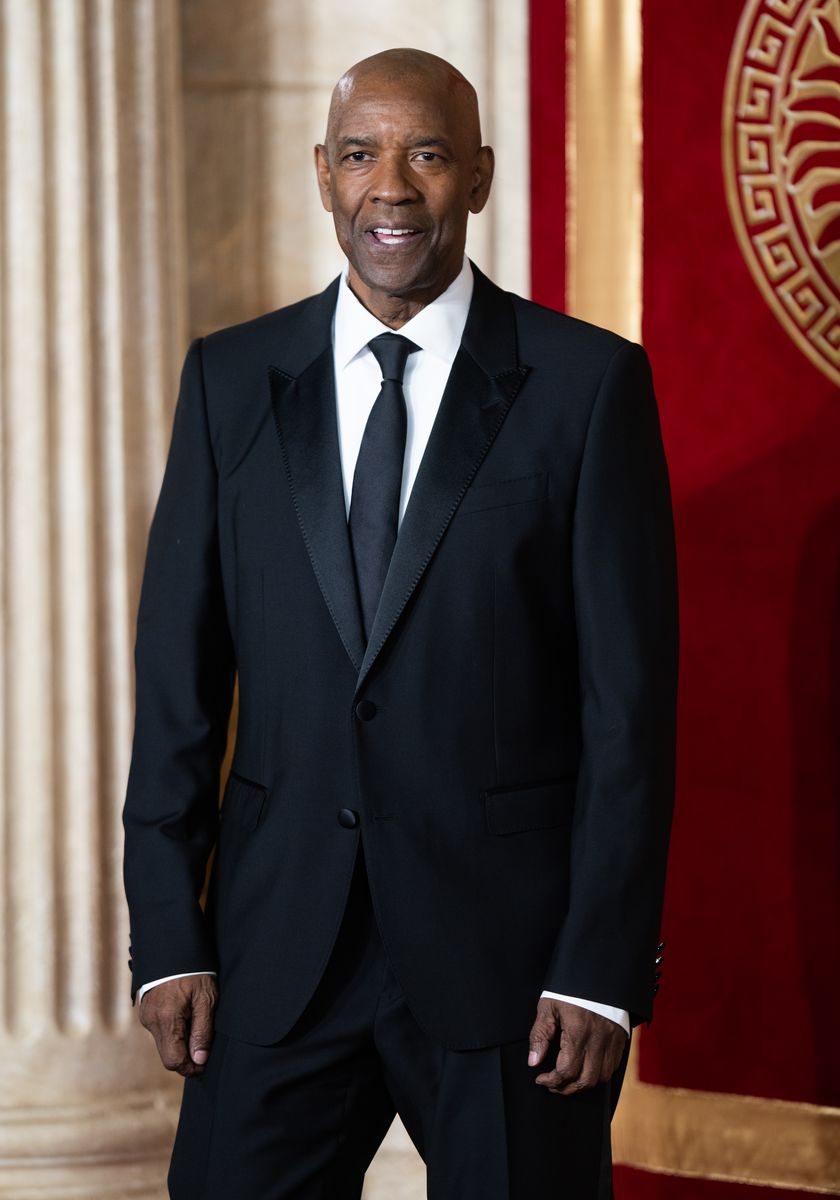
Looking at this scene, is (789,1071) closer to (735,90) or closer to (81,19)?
(735,90)

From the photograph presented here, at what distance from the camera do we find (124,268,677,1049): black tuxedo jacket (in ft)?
5.02

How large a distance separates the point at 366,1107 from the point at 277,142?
5.43ft

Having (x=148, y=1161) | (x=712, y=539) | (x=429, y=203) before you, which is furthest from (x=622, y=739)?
(x=148, y=1161)

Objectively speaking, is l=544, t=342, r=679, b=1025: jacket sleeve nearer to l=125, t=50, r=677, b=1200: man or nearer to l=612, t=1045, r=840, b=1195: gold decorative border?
l=125, t=50, r=677, b=1200: man

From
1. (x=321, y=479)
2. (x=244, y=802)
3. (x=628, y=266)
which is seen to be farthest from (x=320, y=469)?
(x=628, y=266)

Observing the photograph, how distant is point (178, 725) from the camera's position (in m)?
1.65

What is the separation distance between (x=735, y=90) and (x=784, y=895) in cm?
132

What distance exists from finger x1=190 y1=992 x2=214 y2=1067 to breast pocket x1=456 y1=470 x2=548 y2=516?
578 millimetres

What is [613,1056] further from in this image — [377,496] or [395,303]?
[395,303]

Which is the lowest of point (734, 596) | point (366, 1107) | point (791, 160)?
point (366, 1107)

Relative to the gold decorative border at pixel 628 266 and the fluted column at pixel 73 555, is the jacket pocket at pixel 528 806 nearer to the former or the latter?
the fluted column at pixel 73 555

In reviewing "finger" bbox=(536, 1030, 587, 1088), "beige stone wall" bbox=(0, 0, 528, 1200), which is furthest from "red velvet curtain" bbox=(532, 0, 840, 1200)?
"finger" bbox=(536, 1030, 587, 1088)

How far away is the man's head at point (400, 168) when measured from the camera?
1.59 metres

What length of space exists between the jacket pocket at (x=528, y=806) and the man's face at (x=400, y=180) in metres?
0.54
